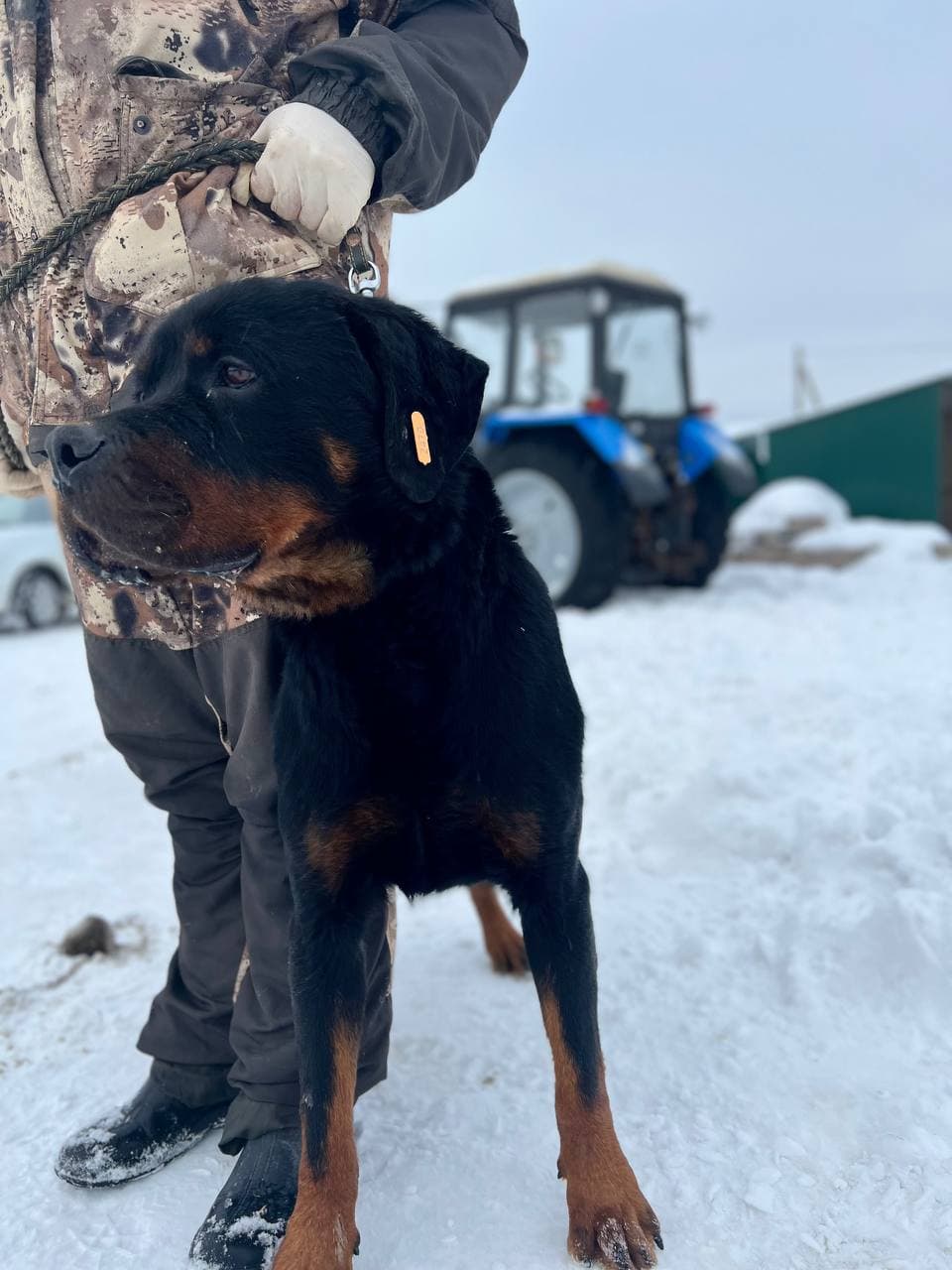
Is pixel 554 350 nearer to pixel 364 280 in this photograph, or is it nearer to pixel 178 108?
pixel 364 280

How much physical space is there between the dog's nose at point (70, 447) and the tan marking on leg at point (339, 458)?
33 centimetres

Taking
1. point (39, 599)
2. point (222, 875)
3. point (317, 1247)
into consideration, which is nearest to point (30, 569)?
point (39, 599)

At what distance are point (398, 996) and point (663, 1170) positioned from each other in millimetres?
869

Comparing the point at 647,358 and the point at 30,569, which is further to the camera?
the point at 30,569

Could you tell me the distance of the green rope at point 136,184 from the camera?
157cm

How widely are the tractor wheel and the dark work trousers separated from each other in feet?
17.5

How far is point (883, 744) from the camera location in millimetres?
3363

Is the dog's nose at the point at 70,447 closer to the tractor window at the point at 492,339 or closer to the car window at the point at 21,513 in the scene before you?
the tractor window at the point at 492,339

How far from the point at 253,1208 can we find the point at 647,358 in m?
7.49

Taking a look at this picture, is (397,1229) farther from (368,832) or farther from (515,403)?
(515,403)

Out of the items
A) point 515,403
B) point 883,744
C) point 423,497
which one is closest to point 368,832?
point 423,497

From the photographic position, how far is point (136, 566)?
5.03ft

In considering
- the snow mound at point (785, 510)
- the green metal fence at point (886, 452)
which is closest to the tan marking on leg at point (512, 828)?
the snow mound at point (785, 510)

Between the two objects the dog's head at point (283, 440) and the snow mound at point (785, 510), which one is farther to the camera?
the snow mound at point (785, 510)
